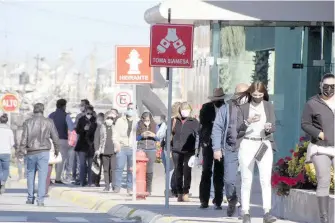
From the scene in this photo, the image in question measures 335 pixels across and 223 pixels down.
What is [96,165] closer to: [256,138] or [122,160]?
[122,160]

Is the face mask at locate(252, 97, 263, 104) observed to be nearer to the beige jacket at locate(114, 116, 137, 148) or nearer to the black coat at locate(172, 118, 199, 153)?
the black coat at locate(172, 118, 199, 153)

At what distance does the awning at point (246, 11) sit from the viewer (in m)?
26.6

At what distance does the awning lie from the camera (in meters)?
26.6

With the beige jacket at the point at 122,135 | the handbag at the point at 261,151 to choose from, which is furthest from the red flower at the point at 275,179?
the beige jacket at the point at 122,135

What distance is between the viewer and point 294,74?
28562 millimetres

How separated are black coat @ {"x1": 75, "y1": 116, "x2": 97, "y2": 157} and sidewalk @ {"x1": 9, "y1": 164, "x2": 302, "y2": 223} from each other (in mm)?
938

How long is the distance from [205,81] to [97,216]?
5908mm

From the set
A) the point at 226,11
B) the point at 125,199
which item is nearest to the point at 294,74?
the point at 226,11

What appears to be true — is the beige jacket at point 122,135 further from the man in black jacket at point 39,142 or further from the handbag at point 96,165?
the man in black jacket at point 39,142

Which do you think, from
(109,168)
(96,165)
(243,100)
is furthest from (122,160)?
(243,100)

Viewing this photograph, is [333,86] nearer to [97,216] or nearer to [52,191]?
[97,216]

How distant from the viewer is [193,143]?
25.0m

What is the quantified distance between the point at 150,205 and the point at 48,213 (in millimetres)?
1786

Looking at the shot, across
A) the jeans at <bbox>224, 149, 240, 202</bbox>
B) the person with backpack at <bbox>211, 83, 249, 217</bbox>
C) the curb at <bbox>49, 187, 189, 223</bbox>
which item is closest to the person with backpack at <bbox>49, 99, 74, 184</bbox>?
the curb at <bbox>49, 187, 189, 223</bbox>
